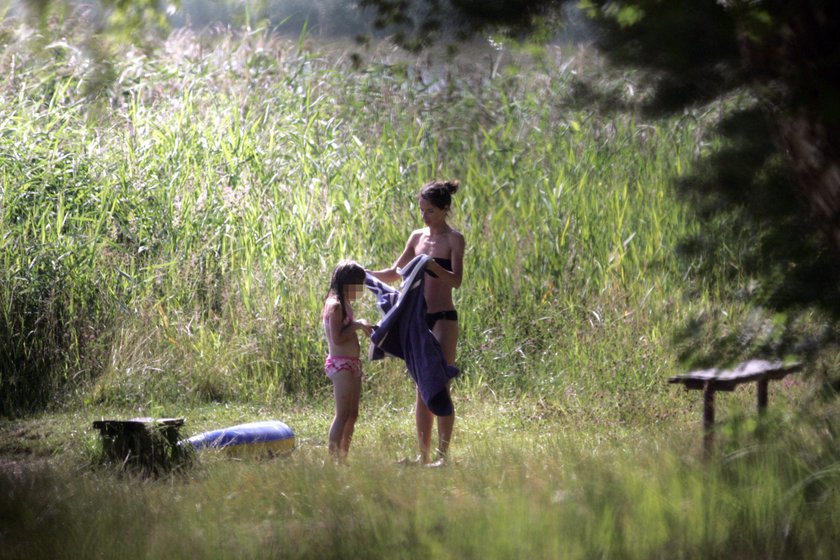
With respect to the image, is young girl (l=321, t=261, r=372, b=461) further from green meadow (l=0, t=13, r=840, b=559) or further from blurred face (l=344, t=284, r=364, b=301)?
green meadow (l=0, t=13, r=840, b=559)

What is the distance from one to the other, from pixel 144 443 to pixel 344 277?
155cm

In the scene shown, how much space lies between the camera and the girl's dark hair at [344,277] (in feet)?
22.5

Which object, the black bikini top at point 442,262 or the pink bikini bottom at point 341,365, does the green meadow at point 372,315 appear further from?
the black bikini top at point 442,262

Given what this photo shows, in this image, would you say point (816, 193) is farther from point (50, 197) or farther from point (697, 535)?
point (50, 197)

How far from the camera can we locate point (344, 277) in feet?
22.5

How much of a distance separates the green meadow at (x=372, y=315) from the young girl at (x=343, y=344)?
0.96 ft

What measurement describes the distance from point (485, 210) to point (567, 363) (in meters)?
2.36

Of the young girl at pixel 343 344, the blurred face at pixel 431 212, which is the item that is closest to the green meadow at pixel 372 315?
the young girl at pixel 343 344

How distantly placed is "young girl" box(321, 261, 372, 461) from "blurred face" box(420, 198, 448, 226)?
0.59 metres

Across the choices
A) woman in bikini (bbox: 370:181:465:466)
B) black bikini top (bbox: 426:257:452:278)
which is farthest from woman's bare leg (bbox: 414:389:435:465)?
Answer: black bikini top (bbox: 426:257:452:278)

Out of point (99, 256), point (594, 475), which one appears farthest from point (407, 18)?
point (99, 256)

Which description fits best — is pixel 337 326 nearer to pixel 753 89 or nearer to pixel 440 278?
pixel 440 278

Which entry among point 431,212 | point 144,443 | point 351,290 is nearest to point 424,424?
point 351,290

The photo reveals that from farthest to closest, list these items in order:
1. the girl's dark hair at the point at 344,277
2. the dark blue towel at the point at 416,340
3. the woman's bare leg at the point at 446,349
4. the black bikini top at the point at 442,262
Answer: the black bikini top at the point at 442,262
the woman's bare leg at the point at 446,349
the dark blue towel at the point at 416,340
the girl's dark hair at the point at 344,277
